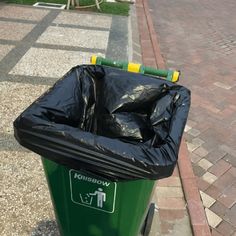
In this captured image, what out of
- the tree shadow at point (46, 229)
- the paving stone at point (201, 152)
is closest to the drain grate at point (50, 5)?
the paving stone at point (201, 152)

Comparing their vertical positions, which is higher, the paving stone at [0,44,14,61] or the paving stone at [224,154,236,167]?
the paving stone at [224,154,236,167]

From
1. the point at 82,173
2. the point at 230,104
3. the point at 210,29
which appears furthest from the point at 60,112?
the point at 210,29

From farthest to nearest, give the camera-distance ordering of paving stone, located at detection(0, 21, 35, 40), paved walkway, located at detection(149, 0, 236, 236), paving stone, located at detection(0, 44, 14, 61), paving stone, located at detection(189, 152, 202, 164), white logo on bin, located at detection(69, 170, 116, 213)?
1. paving stone, located at detection(0, 21, 35, 40)
2. paving stone, located at detection(0, 44, 14, 61)
3. paving stone, located at detection(189, 152, 202, 164)
4. paved walkway, located at detection(149, 0, 236, 236)
5. white logo on bin, located at detection(69, 170, 116, 213)

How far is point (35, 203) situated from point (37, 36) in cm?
457

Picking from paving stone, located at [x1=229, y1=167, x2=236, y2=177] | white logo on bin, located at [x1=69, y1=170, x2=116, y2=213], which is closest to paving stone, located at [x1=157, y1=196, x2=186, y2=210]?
paving stone, located at [x1=229, y1=167, x2=236, y2=177]

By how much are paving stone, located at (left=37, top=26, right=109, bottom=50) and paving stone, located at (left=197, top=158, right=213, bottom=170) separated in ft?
11.5

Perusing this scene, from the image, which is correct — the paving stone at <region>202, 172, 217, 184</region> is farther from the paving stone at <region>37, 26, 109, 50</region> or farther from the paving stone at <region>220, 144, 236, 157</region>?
the paving stone at <region>37, 26, 109, 50</region>

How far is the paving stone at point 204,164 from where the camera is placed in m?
3.63

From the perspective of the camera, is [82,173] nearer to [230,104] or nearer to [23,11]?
[230,104]

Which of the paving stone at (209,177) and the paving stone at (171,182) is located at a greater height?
the paving stone at (171,182)

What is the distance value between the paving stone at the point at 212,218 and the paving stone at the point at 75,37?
420 centimetres

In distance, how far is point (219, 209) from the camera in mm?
3109

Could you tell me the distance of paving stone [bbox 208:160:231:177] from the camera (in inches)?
140

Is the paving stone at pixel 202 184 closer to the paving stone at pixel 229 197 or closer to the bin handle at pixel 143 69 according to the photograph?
the paving stone at pixel 229 197
